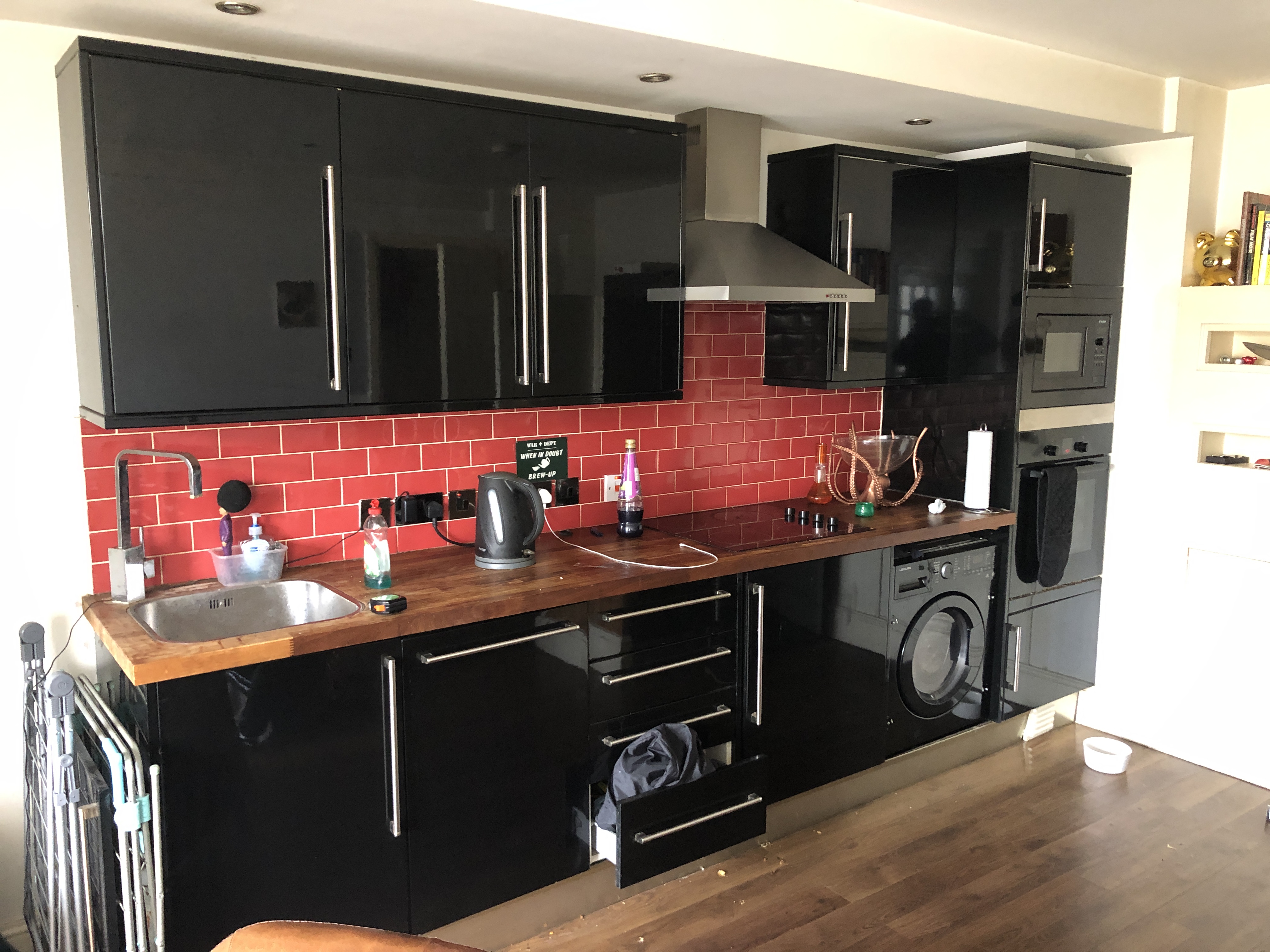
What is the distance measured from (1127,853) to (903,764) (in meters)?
0.73

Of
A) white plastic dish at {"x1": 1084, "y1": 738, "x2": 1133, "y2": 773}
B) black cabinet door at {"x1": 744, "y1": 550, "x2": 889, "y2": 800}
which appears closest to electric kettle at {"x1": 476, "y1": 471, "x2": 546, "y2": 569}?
black cabinet door at {"x1": 744, "y1": 550, "x2": 889, "y2": 800}

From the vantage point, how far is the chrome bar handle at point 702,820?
251 cm

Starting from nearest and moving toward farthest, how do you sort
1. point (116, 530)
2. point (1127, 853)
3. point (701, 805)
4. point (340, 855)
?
point (340, 855)
point (116, 530)
point (701, 805)
point (1127, 853)

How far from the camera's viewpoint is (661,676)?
109 inches

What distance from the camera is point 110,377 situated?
6.95ft

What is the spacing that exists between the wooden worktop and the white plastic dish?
3.16 ft

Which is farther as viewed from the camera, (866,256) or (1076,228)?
(1076,228)

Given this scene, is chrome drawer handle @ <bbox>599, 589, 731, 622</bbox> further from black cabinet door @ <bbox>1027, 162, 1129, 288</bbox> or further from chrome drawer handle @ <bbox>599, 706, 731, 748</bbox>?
black cabinet door @ <bbox>1027, 162, 1129, 288</bbox>

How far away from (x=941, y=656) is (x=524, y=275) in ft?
6.79

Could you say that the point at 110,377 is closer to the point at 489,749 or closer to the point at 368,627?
the point at 368,627

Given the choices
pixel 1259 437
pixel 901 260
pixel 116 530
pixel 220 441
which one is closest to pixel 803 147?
pixel 901 260

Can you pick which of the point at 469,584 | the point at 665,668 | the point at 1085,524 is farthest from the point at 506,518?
the point at 1085,524

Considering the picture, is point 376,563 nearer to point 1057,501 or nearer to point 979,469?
point 979,469

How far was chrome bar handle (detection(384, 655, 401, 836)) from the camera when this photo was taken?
2273 millimetres
